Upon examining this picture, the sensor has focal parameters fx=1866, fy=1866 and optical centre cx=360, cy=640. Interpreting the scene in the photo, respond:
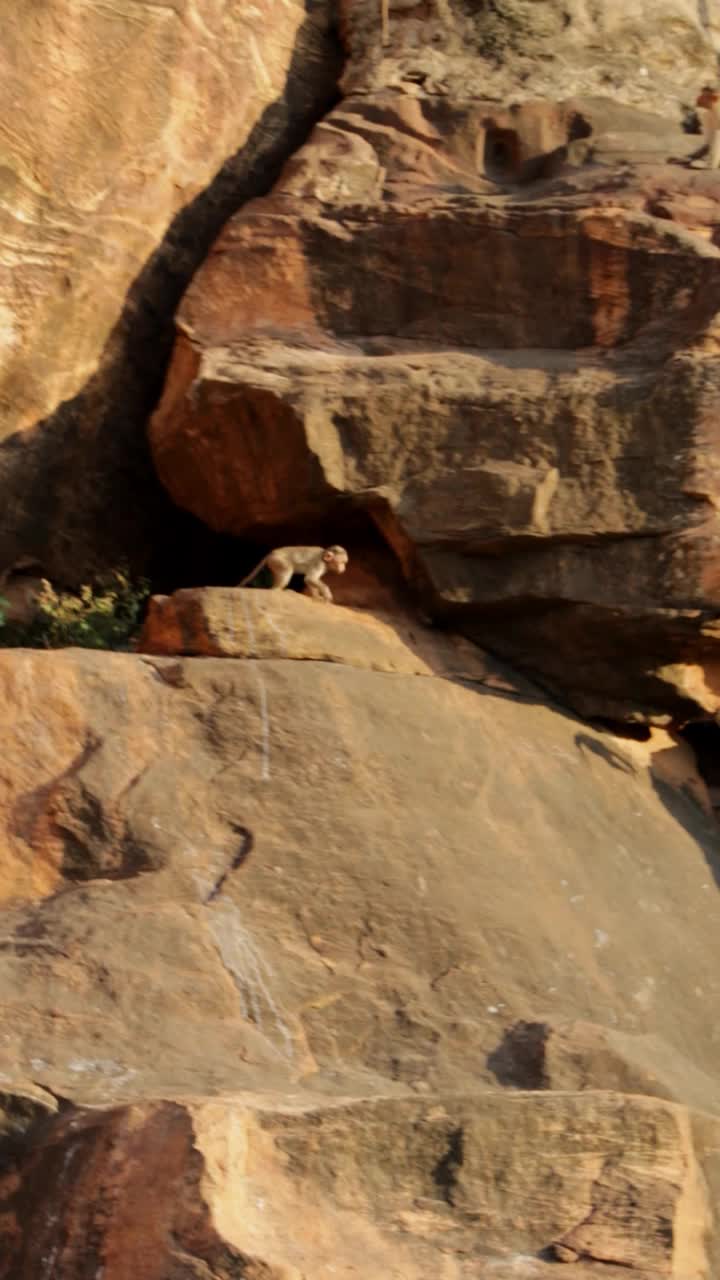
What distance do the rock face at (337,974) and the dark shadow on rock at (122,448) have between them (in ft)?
6.57

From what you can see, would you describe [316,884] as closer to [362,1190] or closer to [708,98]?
[362,1190]

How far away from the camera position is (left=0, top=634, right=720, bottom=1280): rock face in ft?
22.4

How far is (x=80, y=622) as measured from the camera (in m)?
11.2

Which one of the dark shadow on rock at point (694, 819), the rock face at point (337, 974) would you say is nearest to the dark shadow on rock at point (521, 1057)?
the rock face at point (337, 974)

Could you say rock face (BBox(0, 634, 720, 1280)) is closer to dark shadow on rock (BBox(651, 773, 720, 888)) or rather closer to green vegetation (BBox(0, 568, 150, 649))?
dark shadow on rock (BBox(651, 773, 720, 888))

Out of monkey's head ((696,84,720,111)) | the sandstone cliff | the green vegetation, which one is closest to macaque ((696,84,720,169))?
monkey's head ((696,84,720,111))

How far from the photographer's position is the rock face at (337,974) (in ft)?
22.4

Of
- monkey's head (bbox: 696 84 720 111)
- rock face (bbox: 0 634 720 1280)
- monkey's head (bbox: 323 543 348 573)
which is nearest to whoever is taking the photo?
rock face (bbox: 0 634 720 1280)

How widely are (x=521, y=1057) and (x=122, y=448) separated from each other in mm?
5676

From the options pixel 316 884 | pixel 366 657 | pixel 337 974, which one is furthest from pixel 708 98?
pixel 337 974

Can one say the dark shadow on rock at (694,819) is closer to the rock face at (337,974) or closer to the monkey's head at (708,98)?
the rock face at (337,974)

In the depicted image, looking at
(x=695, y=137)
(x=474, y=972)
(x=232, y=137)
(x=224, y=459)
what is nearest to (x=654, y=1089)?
(x=474, y=972)

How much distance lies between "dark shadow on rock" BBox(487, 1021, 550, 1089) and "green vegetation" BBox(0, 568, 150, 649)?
13.1ft

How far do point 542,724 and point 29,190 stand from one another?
485 centimetres
